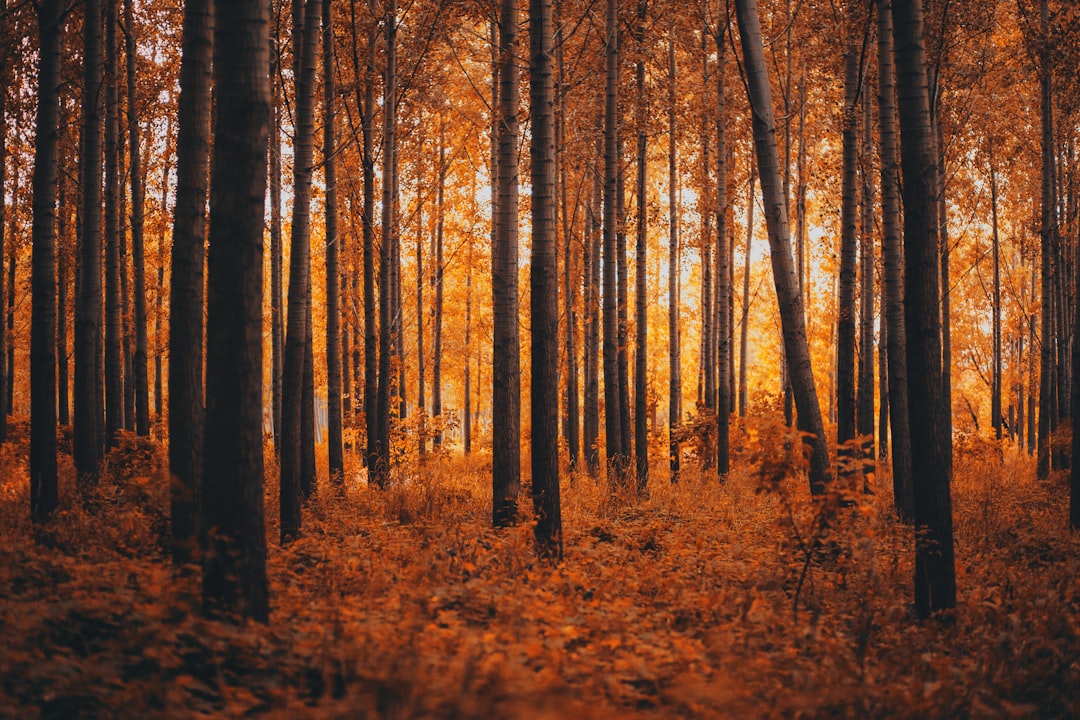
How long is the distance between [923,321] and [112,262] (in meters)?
12.1

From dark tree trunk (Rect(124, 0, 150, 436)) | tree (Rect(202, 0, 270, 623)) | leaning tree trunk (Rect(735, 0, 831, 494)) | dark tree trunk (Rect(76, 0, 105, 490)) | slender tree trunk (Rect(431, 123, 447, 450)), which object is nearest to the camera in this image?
tree (Rect(202, 0, 270, 623))

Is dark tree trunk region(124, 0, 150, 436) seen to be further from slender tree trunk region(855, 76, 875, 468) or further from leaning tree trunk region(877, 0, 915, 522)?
slender tree trunk region(855, 76, 875, 468)

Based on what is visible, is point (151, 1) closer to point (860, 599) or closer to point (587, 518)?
point (587, 518)

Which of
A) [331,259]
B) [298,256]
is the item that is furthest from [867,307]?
[298,256]

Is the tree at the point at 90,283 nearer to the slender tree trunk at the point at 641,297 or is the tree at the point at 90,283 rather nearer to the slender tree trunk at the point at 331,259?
the slender tree trunk at the point at 331,259

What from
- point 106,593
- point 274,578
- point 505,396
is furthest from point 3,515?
point 505,396

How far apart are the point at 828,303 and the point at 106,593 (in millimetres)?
27742

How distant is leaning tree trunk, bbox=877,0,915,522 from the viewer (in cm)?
904

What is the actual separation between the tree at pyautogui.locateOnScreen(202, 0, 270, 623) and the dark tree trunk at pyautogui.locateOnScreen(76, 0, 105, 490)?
554 centimetres

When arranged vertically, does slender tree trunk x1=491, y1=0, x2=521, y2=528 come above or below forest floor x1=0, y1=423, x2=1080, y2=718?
above

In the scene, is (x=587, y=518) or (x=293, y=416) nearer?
(x=293, y=416)

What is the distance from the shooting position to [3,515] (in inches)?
322

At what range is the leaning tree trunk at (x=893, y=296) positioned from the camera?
356 inches

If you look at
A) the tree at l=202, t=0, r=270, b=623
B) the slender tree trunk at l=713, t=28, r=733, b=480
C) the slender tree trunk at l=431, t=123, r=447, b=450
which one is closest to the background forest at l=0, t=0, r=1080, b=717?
the tree at l=202, t=0, r=270, b=623
